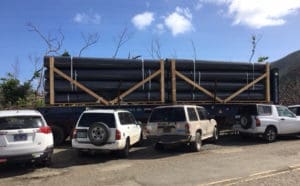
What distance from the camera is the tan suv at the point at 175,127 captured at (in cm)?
1656

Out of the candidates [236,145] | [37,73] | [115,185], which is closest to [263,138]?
[236,145]

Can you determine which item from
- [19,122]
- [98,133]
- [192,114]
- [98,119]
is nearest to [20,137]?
[19,122]

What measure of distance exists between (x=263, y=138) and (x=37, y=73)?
23.6m

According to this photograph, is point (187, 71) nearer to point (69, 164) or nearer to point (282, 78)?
point (69, 164)

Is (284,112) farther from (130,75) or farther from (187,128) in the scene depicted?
(130,75)

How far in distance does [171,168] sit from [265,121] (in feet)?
28.0

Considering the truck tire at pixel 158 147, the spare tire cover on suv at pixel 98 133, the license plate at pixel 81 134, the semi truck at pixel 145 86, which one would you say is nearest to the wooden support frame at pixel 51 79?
the semi truck at pixel 145 86

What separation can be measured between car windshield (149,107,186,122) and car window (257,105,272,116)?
16.6 ft

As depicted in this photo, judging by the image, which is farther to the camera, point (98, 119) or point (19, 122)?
point (98, 119)

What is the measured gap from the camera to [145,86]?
2114 centimetres

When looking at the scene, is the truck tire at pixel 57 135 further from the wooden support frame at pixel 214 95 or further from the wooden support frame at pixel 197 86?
the wooden support frame at pixel 197 86

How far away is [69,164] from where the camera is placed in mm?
14508

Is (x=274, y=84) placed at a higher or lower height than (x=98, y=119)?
higher

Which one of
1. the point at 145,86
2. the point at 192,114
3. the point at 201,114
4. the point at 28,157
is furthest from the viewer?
the point at 145,86
